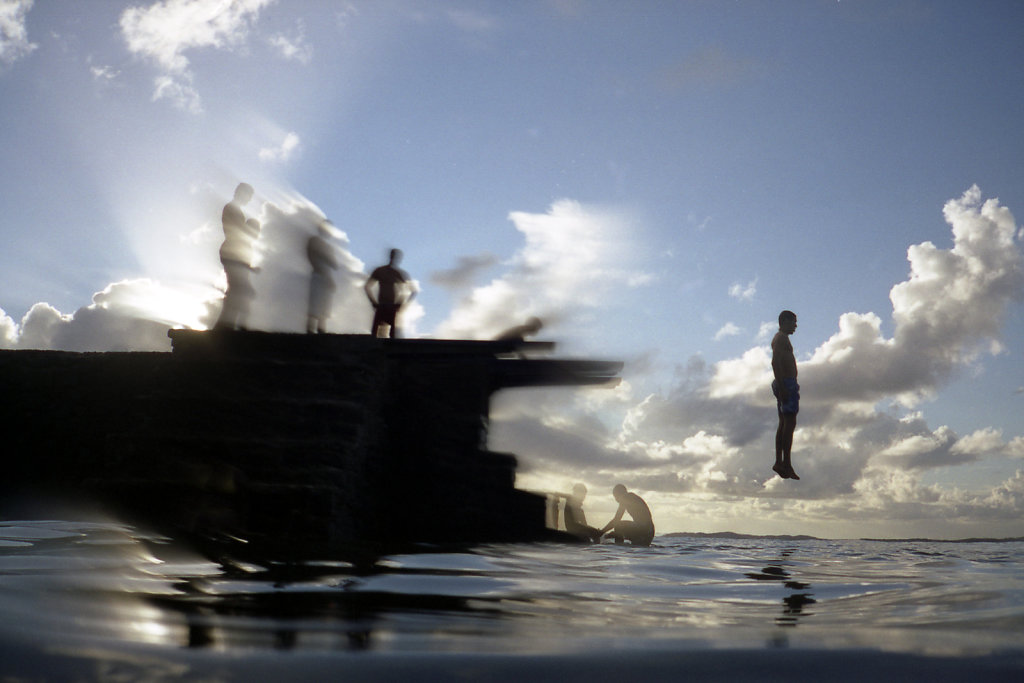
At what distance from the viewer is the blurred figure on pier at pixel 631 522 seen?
37.0ft

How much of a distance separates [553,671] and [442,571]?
200 centimetres

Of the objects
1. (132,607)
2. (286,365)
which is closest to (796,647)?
(132,607)

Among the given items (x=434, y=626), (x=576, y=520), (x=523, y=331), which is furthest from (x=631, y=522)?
(x=434, y=626)

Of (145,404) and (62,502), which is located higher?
(145,404)

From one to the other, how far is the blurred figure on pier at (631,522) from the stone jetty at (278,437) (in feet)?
7.65

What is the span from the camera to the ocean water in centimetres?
100

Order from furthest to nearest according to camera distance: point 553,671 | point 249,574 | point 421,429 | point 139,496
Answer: point 421,429, point 139,496, point 249,574, point 553,671

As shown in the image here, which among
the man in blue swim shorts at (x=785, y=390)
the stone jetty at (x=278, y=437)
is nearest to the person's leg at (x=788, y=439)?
the man in blue swim shorts at (x=785, y=390)

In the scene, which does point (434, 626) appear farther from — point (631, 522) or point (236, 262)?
point (631, 522)

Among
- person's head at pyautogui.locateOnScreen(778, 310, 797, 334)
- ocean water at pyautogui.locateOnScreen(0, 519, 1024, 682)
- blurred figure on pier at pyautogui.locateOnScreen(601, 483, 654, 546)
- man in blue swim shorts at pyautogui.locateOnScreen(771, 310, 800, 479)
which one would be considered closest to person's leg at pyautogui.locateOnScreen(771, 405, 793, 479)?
man in blue swim shorts at pyautogui.locateOnScreen(771, 310, 800, 479)

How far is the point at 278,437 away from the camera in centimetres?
640

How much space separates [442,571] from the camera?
2939 mm

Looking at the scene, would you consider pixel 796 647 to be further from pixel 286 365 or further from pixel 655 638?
pixel 286 365

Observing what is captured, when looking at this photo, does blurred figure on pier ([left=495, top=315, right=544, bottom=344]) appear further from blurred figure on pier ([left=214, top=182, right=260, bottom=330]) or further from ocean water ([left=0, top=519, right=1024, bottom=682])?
ocean water ([left=0, top=519, right=1024, bottom=682])
